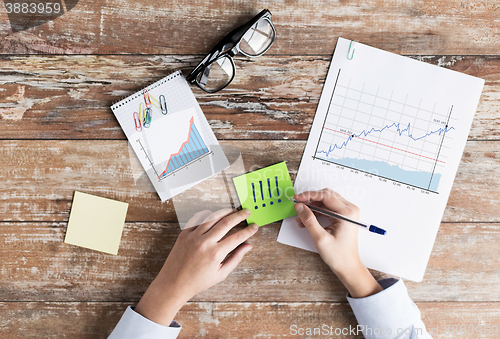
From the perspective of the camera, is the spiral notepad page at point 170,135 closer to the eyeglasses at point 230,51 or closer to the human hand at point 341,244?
the eyeglasses at point 230,51

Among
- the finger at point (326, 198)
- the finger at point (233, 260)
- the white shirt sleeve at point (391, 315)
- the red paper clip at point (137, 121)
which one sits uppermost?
the red paper clip at point (137, 121)

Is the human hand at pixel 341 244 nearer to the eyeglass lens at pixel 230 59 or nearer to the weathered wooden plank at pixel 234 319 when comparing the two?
the weathered wooden plank at pixel 234 319

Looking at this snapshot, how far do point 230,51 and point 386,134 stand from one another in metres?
0.49

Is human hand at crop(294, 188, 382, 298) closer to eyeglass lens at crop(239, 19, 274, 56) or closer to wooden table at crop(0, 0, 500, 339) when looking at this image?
wooden table at crop(0, 0, 500, 339)

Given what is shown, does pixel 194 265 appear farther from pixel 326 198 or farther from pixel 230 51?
pixel 230 51

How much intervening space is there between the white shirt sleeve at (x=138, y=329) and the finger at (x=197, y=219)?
266mm

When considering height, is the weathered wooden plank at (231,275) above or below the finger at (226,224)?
below

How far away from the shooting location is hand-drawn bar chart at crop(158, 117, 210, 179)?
851 millimetres

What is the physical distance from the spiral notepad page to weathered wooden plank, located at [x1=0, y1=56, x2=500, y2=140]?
31 mm

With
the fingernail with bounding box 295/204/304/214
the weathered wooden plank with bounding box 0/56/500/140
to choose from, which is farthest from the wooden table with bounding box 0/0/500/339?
the fingernail with bounding box 295/204/304/214

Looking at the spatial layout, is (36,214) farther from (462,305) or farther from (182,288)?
(462,305)

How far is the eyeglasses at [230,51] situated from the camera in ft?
2.64

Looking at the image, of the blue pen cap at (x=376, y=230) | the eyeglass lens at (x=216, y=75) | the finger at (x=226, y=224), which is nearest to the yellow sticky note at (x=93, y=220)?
the finger at (x=226, y=224)

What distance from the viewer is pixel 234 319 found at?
2.95 ft
